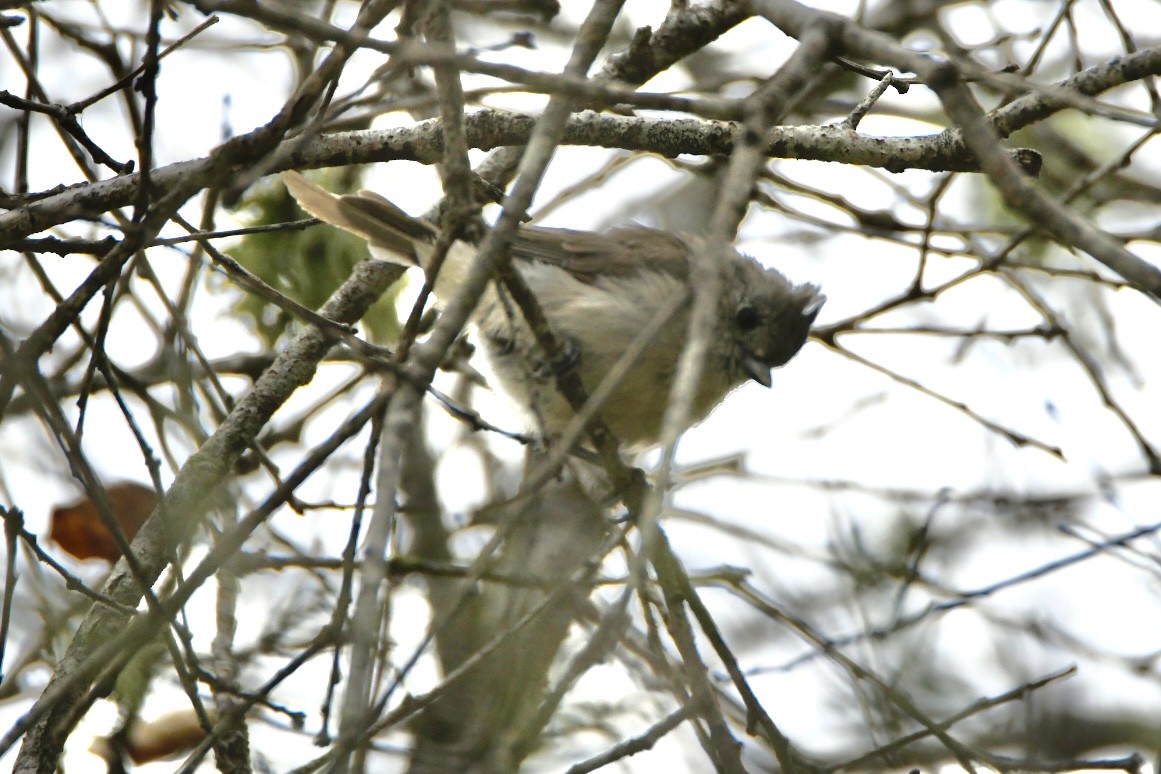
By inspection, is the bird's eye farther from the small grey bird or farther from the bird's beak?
the bird's beak

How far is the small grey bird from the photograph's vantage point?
15.1 feet

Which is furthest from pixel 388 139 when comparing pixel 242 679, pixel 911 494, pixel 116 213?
pixel 911 494

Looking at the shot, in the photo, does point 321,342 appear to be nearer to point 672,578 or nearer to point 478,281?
point 672,578

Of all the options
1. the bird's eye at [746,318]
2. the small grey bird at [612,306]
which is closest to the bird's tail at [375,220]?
the small grey bird at [612,306]

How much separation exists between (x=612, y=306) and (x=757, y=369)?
711mm

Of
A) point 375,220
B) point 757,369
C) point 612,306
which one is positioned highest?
point 375,220

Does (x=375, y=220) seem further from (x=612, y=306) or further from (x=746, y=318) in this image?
(x=746, y=318)

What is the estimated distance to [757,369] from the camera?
500cm

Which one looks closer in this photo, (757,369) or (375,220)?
(375,220)

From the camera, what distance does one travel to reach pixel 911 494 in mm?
5430

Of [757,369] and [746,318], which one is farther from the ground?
[746,318]

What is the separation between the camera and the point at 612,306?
477 centimetres

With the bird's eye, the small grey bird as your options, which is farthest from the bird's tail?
the bird's eye

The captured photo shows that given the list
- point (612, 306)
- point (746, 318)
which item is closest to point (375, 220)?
point (612, 306)
